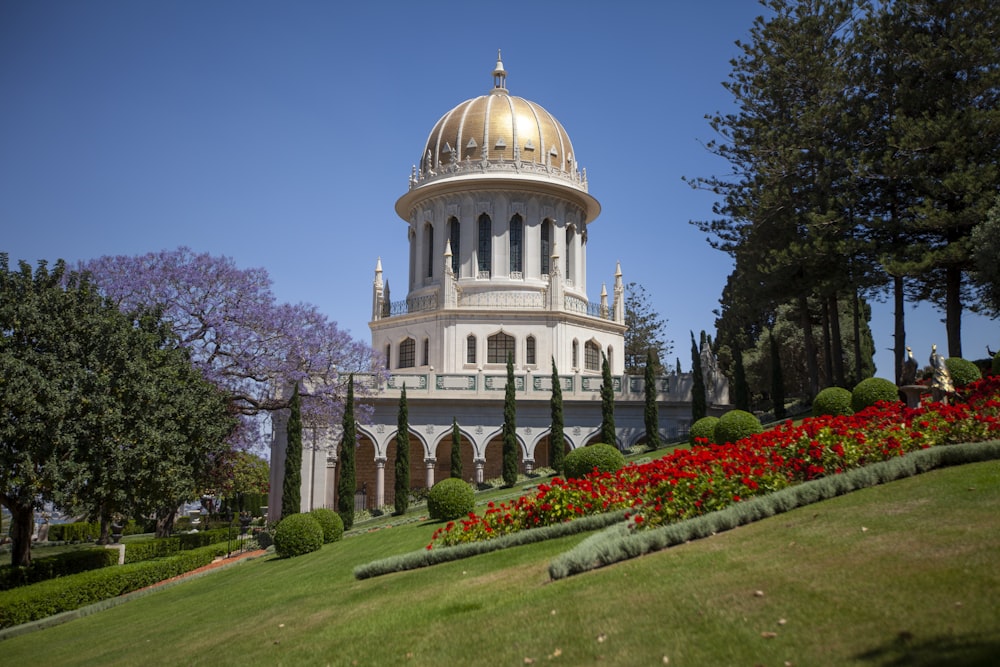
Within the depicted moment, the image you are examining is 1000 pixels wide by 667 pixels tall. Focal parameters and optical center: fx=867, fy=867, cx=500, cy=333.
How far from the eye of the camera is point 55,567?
2269cm

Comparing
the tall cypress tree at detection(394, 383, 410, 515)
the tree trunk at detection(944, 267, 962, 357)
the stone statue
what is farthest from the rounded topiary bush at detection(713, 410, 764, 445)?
the tall cypress tree at detection(394, 383, 410, 515)

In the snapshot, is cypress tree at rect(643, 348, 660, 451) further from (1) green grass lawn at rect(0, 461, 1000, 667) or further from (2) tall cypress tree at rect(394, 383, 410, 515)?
(1) green grass lawn at rect(0, 461, 1000, 667)

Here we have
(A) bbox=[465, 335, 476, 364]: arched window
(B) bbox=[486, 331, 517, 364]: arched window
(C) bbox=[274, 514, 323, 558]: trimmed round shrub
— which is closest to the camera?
(C) bbox=[274, 514, 323, 558]: trimmed round shrub

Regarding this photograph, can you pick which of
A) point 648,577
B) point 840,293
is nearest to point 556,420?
point 840,293

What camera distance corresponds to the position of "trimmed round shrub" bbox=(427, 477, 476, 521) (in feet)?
76.1

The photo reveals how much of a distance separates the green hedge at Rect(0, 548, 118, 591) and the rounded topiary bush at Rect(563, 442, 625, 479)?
13.6 m

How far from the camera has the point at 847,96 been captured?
34531mm

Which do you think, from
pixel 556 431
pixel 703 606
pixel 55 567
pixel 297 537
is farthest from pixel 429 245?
pixel 703 606

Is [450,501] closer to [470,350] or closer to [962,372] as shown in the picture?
[962,372]

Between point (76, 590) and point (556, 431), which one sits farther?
point (556, 431)

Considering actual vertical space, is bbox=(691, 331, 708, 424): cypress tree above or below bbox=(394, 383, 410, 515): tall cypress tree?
above

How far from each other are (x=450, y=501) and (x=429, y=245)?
2873cm

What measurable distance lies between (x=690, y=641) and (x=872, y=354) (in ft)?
150

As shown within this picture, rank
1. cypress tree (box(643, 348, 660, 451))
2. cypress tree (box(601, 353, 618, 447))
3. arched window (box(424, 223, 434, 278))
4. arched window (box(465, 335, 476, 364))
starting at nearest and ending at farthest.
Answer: cypress tree (box(601, 353, 618, 447)) → cypress tree (box(643, 348, 660, 451)) → arched window (box(465, 335, 476, 364)) → arched window (box(424, 223, 434, 278))
